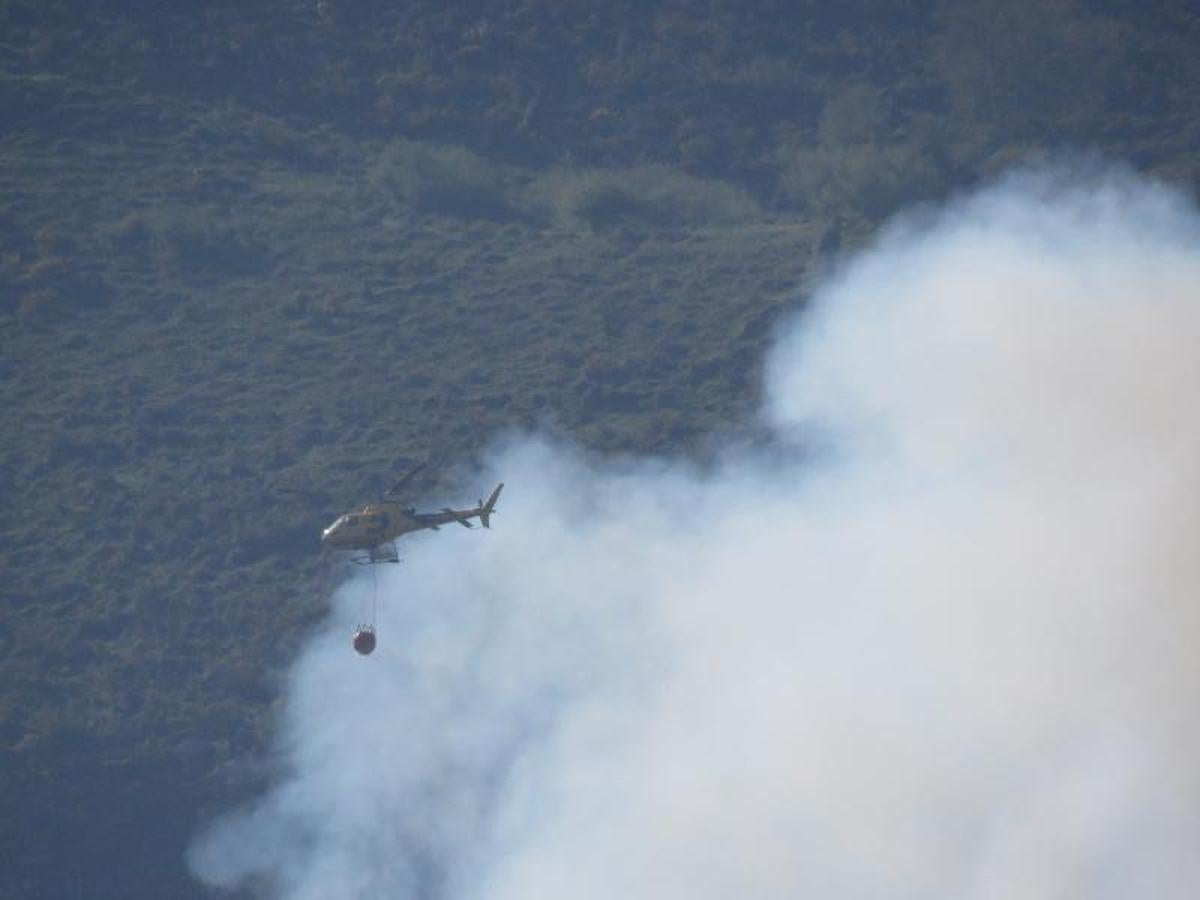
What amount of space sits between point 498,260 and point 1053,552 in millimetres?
49222

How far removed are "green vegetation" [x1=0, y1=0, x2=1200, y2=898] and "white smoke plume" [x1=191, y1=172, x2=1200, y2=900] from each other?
5.63 meters

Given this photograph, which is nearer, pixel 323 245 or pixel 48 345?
pixel 48 345

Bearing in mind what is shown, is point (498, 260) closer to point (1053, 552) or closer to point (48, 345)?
point (48, 345)

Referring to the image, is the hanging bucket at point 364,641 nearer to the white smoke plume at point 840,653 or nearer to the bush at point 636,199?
the white smoke plume at point 840,653

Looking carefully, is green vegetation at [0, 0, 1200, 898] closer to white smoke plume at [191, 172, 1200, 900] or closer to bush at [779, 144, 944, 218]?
bush at [779, 144, 944, 218]

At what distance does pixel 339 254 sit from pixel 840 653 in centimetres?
5061

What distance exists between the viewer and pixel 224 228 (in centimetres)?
12381

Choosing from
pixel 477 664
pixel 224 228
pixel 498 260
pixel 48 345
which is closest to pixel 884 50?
pixel 498 260

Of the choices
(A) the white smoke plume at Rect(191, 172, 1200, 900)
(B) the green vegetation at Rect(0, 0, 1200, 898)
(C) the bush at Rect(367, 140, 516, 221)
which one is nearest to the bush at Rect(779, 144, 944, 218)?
(B) the green vegetation at Rect(0, 0, 1200, 898)

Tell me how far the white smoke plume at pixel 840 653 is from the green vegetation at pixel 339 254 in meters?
5.63

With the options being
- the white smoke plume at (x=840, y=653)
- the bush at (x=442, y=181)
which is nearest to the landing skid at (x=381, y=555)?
the white smoke plume at (x=840, y=653)

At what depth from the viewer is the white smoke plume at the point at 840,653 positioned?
76.0 meters

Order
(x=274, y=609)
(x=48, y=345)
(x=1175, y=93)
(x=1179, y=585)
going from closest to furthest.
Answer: (x=1179, y=585) < (x=274, y=609) < (x=48, y=345) < (x=1175, y=93)

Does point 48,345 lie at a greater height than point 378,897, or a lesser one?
greater
